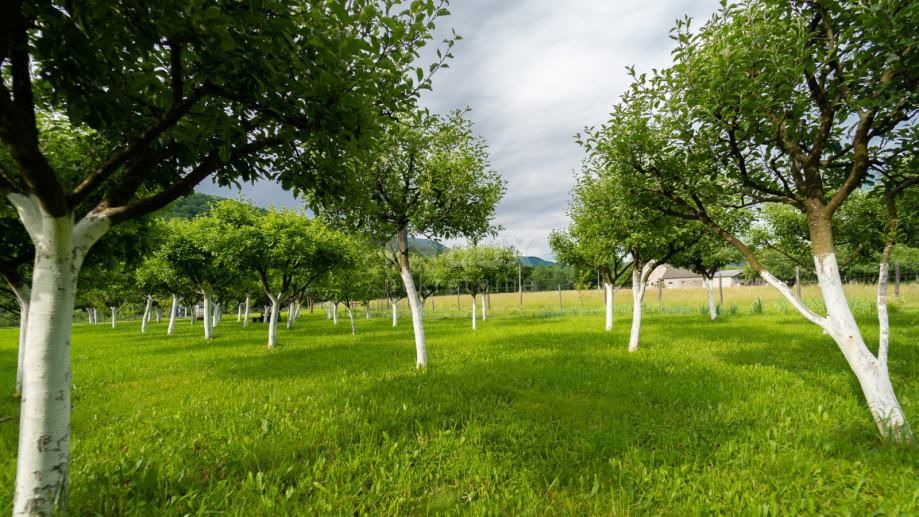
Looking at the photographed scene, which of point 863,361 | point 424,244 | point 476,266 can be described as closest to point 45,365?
point 863,361

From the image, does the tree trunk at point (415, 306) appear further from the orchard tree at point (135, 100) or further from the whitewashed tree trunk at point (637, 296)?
the whitewashed tree trunk at point (637, 296)

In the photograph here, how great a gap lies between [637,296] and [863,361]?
8297 millimetres

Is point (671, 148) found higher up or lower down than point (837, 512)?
higher up

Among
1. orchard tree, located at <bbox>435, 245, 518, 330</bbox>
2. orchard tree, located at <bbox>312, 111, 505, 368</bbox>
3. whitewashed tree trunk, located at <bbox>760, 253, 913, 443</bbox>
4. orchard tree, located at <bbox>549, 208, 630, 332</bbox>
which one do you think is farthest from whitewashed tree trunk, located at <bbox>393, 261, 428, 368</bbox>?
orchard tree, located at <bbox>435, 245, 518, 330</bbox>

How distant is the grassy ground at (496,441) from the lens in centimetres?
406

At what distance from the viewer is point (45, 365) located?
3.24 m

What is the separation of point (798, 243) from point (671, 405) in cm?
1711

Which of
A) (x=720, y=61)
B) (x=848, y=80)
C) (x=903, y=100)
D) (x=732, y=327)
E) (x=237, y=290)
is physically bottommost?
(x=732, y=327)

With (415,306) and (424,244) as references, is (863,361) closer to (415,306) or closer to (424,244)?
Result: (415,306)

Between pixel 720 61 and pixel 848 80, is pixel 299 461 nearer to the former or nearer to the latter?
pixel 720 61

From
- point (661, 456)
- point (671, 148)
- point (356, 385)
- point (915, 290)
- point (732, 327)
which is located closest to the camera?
point (661, 456)

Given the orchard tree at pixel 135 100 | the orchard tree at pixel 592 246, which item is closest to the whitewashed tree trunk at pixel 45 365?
Result: the orchard tree at pixel 135 100

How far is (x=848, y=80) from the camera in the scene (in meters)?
4.66

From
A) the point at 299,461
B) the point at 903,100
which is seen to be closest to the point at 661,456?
the point at 299,461
